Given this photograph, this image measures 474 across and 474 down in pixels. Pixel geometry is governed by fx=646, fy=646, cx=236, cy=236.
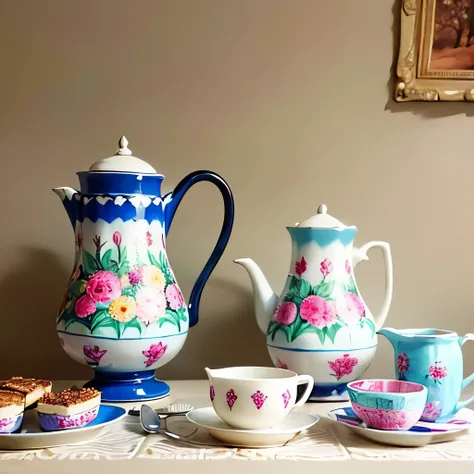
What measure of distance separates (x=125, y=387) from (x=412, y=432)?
395 millimetres

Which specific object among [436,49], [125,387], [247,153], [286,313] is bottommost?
[125,387]

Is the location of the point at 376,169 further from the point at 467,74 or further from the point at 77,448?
the point at 77,448

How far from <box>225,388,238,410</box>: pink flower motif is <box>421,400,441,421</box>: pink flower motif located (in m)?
0.24

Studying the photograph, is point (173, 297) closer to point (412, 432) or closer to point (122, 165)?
point (122, 165)

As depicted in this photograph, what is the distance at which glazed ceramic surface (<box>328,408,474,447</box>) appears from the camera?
0.67m

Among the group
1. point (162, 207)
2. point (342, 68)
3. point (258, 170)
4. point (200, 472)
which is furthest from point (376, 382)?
point (342, 68)

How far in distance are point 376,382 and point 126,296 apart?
34 cm

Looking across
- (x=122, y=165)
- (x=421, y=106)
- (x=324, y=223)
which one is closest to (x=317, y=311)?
(x=324, y=223)

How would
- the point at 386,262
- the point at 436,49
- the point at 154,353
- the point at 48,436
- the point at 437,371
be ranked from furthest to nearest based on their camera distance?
the point at 436,49 → the point at 386,262 → the point at 154,353 → the point at 437,371 → the point at 48,436

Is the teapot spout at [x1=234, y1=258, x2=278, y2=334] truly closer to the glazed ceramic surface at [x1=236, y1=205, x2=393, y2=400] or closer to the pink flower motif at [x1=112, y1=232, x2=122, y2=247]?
the glazed ceramic surface at [x1=236, y1=205, x2=393, y2=400]

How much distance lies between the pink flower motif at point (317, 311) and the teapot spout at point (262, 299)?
0.07 metres

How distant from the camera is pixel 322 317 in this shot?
0.87 meters

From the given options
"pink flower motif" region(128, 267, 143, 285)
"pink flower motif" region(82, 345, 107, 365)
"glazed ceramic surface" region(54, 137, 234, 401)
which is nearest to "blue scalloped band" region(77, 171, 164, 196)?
"glazed ceramic surface" region(54, 137, 234, 401)

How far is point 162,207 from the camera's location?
0.92 metres
